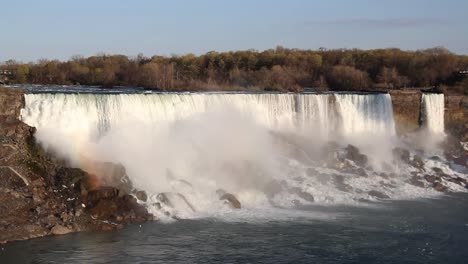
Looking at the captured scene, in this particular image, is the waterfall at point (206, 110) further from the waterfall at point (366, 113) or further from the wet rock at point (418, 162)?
the wet rock at point (418, 162)

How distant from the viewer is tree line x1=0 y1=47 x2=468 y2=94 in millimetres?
51656

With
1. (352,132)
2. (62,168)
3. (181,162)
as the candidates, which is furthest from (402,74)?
(62,168)

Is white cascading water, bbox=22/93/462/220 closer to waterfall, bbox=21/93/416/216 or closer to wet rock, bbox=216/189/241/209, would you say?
waterfall, bbox=21/93/416/216

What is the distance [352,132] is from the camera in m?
32.2

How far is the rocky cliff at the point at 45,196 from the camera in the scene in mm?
16703

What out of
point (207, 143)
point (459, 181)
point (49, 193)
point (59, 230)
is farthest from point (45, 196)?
point (459, 181)

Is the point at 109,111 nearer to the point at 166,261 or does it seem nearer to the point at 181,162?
the point at 181,162

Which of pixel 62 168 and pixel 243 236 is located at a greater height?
pixel 62 168

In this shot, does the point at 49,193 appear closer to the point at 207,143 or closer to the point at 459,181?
the point at 207,143

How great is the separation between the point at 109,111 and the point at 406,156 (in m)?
14.6

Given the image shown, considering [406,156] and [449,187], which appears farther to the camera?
[406,156]

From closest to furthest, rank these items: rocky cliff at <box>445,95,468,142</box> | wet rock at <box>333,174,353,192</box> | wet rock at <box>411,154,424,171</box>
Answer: wet rock at <box>333,174,353,192</box>
wet rock at <box>411,154,424,171</box>
rocky cliff at <box>445,95,468,142</box>

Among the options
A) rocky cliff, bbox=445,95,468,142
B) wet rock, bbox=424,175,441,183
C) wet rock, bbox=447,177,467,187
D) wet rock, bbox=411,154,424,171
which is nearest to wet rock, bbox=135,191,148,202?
wet rock, bbox=424,175,441,183

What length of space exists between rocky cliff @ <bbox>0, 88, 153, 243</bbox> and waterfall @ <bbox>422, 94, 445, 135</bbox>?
21.1 m
